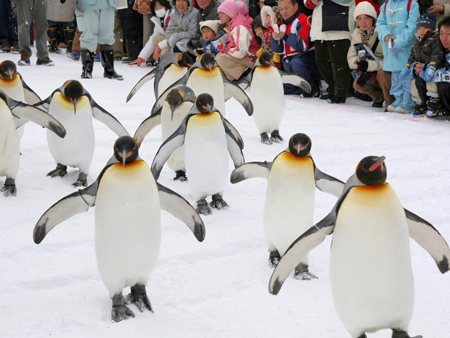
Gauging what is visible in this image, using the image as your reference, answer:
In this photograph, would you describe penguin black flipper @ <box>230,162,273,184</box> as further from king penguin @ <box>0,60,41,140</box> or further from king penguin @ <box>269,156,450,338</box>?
king penguin @ <box>0,60,41,140</box>

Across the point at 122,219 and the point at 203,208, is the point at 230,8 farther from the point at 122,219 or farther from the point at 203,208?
the point at 122,219

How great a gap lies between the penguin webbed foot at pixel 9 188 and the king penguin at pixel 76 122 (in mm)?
333

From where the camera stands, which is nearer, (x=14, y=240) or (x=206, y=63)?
(x=14, y=240)

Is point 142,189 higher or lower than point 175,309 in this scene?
higher

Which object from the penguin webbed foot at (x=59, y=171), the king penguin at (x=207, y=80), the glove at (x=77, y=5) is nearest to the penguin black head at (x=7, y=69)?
the penguin webbed foot at (x=59, y=171)

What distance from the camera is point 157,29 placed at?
877 cm

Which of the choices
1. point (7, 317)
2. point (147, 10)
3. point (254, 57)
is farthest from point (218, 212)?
point (147, 10)

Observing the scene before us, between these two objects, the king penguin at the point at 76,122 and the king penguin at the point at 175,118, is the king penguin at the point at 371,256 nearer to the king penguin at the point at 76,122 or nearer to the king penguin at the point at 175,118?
the king penguin at the point at 175,118

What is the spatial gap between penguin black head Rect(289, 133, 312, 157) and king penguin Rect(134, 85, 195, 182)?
120 cm

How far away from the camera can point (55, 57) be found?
31.4 feet

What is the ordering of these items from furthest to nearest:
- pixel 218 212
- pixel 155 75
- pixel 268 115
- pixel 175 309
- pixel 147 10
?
pixel 147 10
pixel 155 75
pixel 268 115
pixel 218 212
pixel 175 309

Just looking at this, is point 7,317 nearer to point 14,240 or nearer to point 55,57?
point 14,240

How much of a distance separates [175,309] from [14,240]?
0.96 meters

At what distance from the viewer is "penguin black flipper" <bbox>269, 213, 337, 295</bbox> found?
6.23 ft
